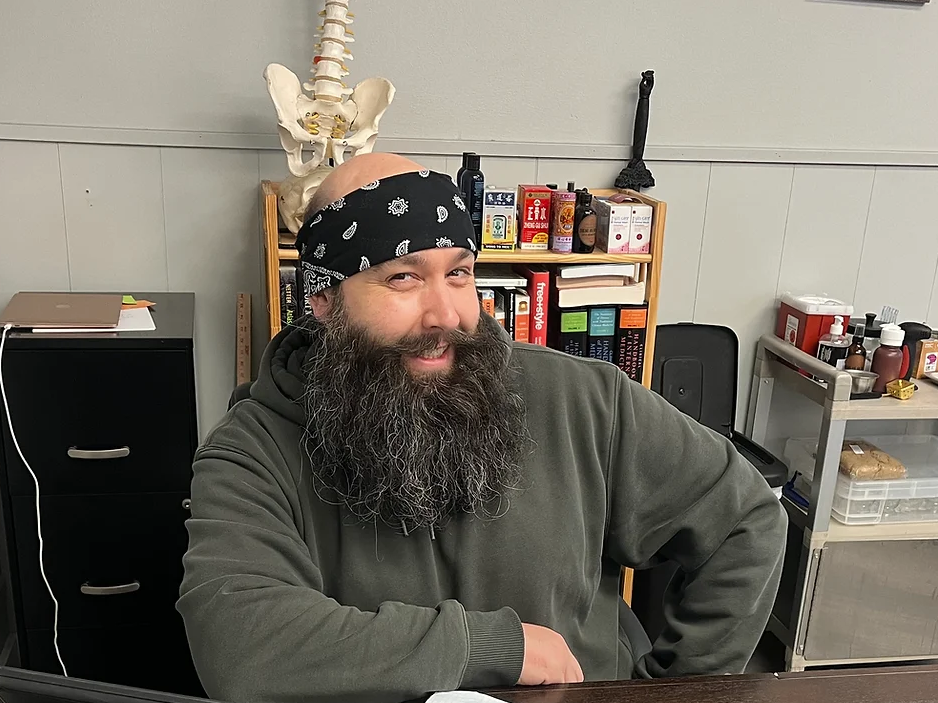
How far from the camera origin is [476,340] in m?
1.31

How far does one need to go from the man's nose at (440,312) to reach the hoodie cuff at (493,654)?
44cm

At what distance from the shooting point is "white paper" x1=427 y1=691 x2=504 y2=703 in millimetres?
940

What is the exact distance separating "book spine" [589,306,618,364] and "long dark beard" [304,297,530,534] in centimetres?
83

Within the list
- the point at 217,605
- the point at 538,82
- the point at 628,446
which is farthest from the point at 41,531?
the point at 538,82

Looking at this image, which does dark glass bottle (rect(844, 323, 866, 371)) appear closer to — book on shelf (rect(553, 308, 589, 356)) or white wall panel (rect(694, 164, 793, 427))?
white wall panel (rect(694, 164, 793, 427))

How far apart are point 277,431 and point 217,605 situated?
1.07ft

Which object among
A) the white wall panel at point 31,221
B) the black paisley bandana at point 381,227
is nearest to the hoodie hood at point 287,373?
the black paisley bandana at point 381,227

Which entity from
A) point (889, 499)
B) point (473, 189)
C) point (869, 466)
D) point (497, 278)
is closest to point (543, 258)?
point (497, 278)

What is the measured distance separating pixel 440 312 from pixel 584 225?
2.95 feet

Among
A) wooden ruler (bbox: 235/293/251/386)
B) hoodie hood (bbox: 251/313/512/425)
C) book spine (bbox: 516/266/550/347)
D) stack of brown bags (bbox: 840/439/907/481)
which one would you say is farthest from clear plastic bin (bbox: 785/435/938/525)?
wooden ruler (bbox: 235/293/251/386)

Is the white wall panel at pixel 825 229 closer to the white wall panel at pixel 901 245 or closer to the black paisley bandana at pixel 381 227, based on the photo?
the white wall panel at pixel 901 245

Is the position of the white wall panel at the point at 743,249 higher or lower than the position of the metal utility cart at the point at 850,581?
higher

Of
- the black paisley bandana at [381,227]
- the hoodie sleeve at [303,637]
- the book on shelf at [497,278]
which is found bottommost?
the hoodie sleeve at [303,637]

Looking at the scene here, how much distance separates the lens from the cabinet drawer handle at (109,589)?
1908 mm
